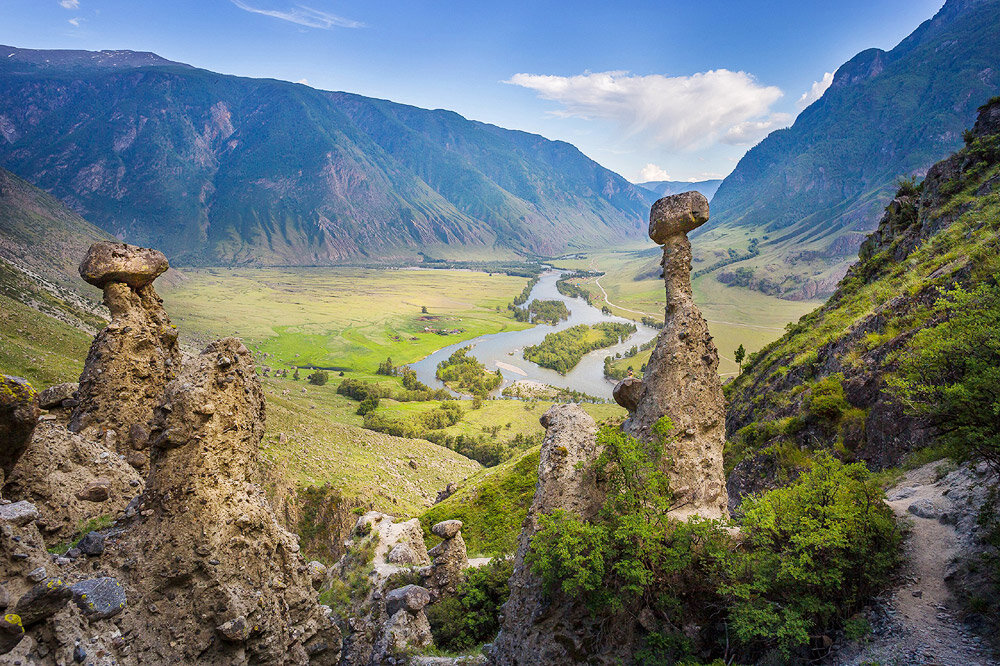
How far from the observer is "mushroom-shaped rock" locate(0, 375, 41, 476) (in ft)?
33.9

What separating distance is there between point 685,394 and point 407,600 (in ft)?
47.4

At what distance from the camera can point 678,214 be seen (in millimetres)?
16641

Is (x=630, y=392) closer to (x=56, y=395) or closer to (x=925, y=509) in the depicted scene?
(x=925, y=509)

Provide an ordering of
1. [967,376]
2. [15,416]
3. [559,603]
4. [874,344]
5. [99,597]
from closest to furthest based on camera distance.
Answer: [99,597] → [15,416] → [967,376] → [559,603] → [874,344]

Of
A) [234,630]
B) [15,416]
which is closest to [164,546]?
[234,630]

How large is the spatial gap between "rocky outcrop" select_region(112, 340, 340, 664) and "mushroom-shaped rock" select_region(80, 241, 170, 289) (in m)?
8.92

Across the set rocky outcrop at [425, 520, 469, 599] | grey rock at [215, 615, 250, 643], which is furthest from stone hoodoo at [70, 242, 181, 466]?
rocky outcrop at [425, 520, 469, 599]

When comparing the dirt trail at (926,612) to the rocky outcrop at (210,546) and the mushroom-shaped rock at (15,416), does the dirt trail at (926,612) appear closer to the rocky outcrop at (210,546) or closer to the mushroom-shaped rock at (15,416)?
the rocky outcrop at (210,546)

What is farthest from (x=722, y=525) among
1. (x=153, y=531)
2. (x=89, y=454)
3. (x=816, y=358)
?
(x=816, y=358)

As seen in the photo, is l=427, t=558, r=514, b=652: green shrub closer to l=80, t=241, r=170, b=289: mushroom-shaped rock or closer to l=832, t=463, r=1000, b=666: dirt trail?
l=832, t=463, r=1000, b=666: dirt trail

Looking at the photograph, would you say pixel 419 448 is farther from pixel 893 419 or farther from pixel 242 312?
pixel 242 312

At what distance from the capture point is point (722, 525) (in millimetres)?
13414

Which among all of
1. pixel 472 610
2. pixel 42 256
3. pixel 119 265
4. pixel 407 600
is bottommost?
pixel 472 610

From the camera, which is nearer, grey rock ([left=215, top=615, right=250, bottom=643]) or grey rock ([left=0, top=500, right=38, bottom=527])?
grey rock ([left=0, top=500, right=38, bottom=527])
